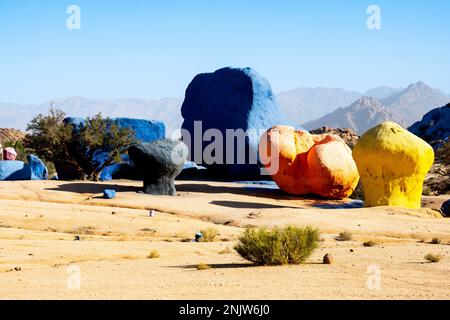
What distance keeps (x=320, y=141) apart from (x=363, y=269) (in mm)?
17602

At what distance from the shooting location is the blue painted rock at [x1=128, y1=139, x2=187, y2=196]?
23.8m

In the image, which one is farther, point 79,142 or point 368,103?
point 368,103

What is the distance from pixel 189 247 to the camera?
570 inches

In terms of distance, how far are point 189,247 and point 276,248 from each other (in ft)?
13.4

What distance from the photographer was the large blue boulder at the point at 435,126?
180 ft

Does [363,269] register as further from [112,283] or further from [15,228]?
[15,228]

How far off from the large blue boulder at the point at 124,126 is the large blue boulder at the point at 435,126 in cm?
2790

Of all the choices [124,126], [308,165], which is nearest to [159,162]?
[308,165]

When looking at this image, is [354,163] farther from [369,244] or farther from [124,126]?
[369,244]

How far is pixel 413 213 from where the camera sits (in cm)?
2098

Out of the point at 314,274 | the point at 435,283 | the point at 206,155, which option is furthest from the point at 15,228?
the point at 206,155

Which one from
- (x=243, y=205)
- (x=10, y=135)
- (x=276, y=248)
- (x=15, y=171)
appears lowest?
(x=243, y=205)

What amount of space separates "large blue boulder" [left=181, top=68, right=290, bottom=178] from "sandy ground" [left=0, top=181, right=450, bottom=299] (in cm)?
527
